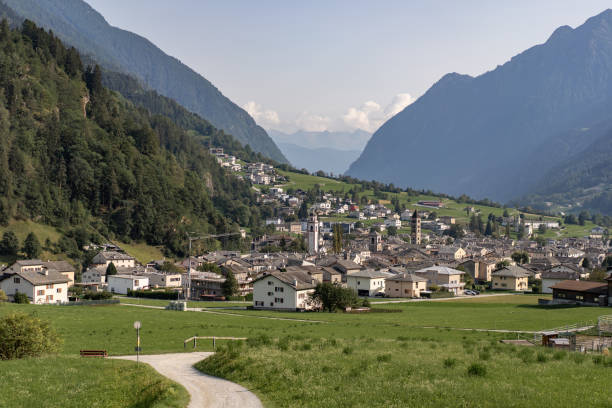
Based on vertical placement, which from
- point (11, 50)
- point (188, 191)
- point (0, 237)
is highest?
point (11, 50)

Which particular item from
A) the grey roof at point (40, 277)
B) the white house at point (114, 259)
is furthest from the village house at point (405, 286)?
the white house at point (114, 259)

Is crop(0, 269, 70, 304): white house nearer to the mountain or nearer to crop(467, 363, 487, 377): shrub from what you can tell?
the mountain

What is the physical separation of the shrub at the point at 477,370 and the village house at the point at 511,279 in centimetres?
8480

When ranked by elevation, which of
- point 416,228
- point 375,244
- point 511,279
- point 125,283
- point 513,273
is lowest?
point 125,283

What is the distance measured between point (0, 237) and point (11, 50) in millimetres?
53444

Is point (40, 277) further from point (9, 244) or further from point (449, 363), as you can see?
point (449, 363)

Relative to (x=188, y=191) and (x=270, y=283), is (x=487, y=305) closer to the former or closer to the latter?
(x=270, y=283)

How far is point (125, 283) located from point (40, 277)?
62.5ft

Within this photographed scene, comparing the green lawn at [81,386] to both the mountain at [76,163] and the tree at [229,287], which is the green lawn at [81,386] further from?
the mountain at [76,163]

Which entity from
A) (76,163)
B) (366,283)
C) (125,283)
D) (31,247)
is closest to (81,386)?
(366,283)

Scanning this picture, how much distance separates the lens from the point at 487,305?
2867 inches

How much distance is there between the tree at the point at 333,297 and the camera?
65.7 metres

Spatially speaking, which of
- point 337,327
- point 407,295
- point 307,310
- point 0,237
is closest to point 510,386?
point 337,327

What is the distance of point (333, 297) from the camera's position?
65.7 m
